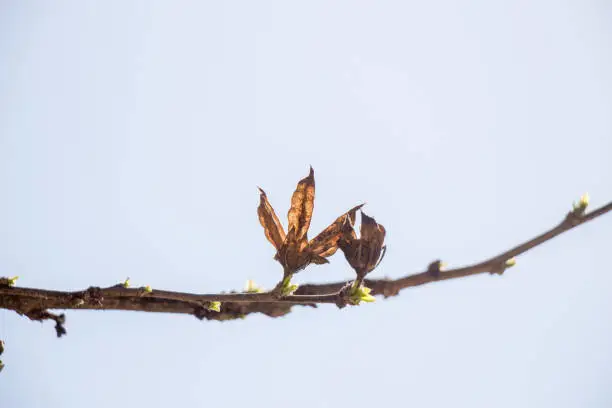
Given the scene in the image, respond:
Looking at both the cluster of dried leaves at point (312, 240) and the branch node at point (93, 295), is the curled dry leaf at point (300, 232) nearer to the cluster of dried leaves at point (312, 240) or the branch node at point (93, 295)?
the cluster of dried leaves at point (312, 240)

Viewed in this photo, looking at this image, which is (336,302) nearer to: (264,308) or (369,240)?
(369,240)

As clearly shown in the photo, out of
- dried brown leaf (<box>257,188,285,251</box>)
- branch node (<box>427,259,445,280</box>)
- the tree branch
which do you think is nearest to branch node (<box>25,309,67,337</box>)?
the tree branch

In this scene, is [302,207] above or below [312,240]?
above

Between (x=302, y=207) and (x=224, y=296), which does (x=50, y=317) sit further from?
(x=302, y=207)

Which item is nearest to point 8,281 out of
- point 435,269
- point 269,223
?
point 269,223

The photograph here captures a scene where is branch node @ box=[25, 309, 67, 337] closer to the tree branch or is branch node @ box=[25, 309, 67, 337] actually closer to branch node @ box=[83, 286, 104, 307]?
the tree branch

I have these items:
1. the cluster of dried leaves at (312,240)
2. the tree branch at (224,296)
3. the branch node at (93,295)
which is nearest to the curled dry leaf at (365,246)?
the cluster of dried leaves at (312,240)

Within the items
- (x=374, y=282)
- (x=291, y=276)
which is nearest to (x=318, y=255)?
(x=291, y=276)
